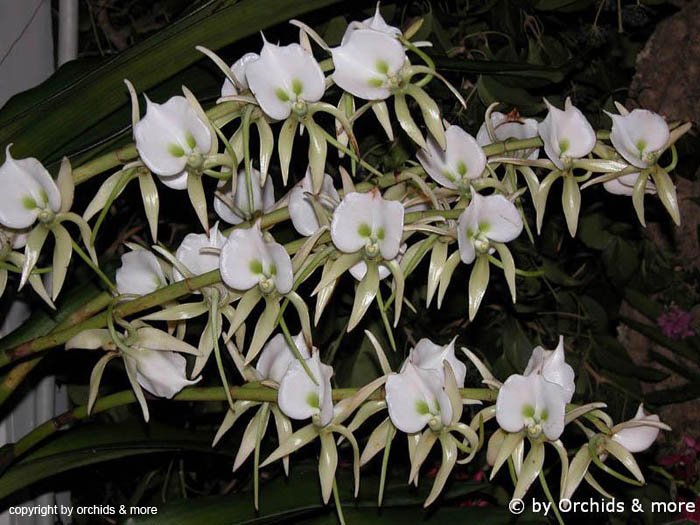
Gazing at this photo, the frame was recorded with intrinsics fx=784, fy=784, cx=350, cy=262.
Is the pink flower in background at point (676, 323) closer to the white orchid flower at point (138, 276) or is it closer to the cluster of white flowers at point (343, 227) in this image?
the cluster of white flowers at point (343, 227)

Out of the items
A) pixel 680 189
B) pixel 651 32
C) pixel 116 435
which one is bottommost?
pixel 680 189

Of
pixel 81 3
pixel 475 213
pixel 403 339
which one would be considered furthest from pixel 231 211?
pixel 81 3

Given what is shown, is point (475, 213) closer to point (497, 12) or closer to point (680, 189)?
point (497, 12)

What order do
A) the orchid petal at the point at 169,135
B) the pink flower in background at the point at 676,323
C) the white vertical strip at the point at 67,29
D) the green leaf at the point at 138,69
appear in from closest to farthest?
the orchid petal at the point at 169,135 → the green leaf at the point at 138,69 → the white vertical strip at the point at 67,29 → the pink flower in background at the point at 676,323

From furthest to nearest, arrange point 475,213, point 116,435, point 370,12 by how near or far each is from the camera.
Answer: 1. point 370,12
2. point 116,435
3. point 475,213

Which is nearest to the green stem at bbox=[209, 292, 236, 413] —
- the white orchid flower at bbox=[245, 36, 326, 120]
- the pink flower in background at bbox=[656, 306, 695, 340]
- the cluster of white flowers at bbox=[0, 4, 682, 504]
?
the cluster of white flowers at bbox=[0, 4, 682, 504]

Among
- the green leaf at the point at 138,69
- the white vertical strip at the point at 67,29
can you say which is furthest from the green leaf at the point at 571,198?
the white vertical strip at the point at 67,29

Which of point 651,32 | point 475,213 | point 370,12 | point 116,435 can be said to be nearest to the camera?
point 475,213
